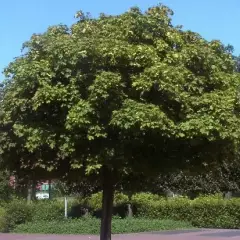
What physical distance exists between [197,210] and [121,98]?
20962 millimetres

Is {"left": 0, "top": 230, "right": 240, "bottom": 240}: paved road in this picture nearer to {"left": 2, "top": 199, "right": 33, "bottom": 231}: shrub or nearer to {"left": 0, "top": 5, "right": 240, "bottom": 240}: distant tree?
{"left": 2, "top": 199, "right": 33, "bottom": 231}: shrub

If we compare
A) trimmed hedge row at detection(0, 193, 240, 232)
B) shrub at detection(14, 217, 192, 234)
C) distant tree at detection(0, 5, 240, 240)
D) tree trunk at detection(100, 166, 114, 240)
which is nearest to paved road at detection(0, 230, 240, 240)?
shrub at detection(14, 217, 192, 234)

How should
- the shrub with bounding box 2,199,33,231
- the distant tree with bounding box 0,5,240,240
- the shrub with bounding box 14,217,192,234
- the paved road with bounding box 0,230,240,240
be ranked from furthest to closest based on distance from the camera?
the shrub with bounding box 2,199,33,231
the shrub with bounding box 14,217,192,234
the paved road with bounding box 0,230,240,240
the distant tree with bounding box 0,5,240,240

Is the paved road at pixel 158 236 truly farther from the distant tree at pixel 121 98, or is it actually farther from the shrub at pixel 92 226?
the distant tree at pixel 121 98

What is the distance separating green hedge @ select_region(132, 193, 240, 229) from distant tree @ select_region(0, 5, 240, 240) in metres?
19.0

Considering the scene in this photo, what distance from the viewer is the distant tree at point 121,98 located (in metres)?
7.85

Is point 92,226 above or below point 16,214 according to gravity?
below

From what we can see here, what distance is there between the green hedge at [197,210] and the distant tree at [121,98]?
18998 mm

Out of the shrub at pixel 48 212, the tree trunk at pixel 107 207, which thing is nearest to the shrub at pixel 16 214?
the shrub at pixel 48 212

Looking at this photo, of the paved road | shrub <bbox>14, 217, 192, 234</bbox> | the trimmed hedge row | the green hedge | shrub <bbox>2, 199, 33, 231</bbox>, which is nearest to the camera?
the paved road

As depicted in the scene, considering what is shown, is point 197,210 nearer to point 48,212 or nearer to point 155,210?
point 155,210

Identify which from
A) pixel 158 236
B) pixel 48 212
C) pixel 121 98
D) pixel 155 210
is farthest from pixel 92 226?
pixel 121 98

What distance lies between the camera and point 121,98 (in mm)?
7934

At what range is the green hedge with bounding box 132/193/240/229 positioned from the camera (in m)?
27.4
